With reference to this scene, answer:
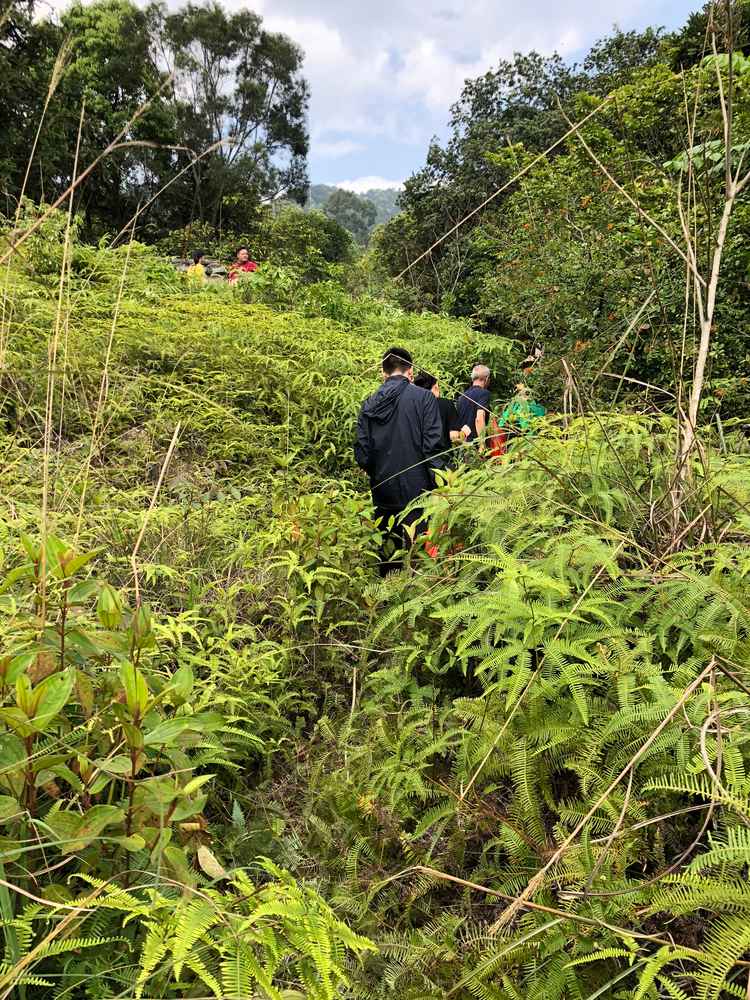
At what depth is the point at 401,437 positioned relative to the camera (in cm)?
416

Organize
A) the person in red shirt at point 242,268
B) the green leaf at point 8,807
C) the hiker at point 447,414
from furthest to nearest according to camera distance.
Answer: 1. the person in red shirt at point 242,268
2. the hiker at point 447,414
3. the green leaf at point 8,807

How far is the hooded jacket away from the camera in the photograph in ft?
13.5

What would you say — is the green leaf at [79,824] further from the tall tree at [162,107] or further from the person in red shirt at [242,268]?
the tall tree at [162,107]

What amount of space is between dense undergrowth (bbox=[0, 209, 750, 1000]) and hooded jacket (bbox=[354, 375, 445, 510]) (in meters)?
0.84

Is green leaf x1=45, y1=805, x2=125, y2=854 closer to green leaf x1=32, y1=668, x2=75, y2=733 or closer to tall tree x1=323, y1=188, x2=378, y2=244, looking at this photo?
green leaf x1=32, y1=668, x2=75, y2=733

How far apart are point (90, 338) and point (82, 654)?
15.1ft

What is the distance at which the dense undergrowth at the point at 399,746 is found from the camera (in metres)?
1.14

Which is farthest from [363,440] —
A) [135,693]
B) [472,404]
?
[135,693]

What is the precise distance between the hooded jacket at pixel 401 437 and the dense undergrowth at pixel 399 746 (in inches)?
32.9

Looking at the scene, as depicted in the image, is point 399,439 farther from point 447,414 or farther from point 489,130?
point 489,130

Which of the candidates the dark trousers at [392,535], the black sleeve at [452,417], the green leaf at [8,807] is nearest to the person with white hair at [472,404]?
the black sleeve at [452,417]

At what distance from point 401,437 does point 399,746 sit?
254 cm

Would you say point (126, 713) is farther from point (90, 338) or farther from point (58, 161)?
point (58, 161)

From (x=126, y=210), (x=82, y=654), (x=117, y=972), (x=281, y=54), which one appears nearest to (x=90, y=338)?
(x=82, y=654)
